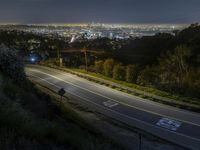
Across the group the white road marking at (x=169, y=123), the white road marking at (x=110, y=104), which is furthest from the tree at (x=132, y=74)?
the white road marking at (x=169, y=123)

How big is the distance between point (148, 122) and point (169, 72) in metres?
21.9

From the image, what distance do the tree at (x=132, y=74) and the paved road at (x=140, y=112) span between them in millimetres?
5391

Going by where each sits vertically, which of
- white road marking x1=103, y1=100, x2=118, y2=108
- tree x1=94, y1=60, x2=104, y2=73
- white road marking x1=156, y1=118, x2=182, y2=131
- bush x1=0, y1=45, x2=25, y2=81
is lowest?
tree x1=94, y1=60, x2=104, y2=73

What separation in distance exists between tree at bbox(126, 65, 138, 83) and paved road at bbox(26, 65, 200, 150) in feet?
17.7

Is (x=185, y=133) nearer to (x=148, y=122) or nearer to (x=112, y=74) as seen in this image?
(x=148, y=122)

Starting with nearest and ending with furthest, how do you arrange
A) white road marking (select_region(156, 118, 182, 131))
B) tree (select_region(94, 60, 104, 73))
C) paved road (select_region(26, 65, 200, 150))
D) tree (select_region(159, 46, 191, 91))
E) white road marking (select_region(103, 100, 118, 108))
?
paved road (select_region(26, 65, 200, 150)) < white road marking (select_region(156, 118, 182, 131)) < white road marking (select_region(103, 100, 118, 108)) < tree (select_region(159, 46, 191, 91)) < tree (select_region(94, 60, 104, 73))

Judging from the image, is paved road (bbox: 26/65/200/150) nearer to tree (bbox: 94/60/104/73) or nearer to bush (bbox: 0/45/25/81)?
bush (bbox: 0/45/25/81)

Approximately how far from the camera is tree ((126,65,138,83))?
46344 millimetres

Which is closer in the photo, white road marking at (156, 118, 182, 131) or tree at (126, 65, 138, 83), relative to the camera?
white road marking at (156, 118, 182, 131)

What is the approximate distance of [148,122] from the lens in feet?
82.1

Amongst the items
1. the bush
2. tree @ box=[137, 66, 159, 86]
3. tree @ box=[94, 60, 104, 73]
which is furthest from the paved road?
tree @ box=[94, 60, 104, 73]

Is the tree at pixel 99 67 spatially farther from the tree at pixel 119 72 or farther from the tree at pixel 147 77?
the tree at pixel 147 77

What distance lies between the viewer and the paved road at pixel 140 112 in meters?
21.7

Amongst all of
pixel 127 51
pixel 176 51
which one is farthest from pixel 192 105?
pixel 127 51
